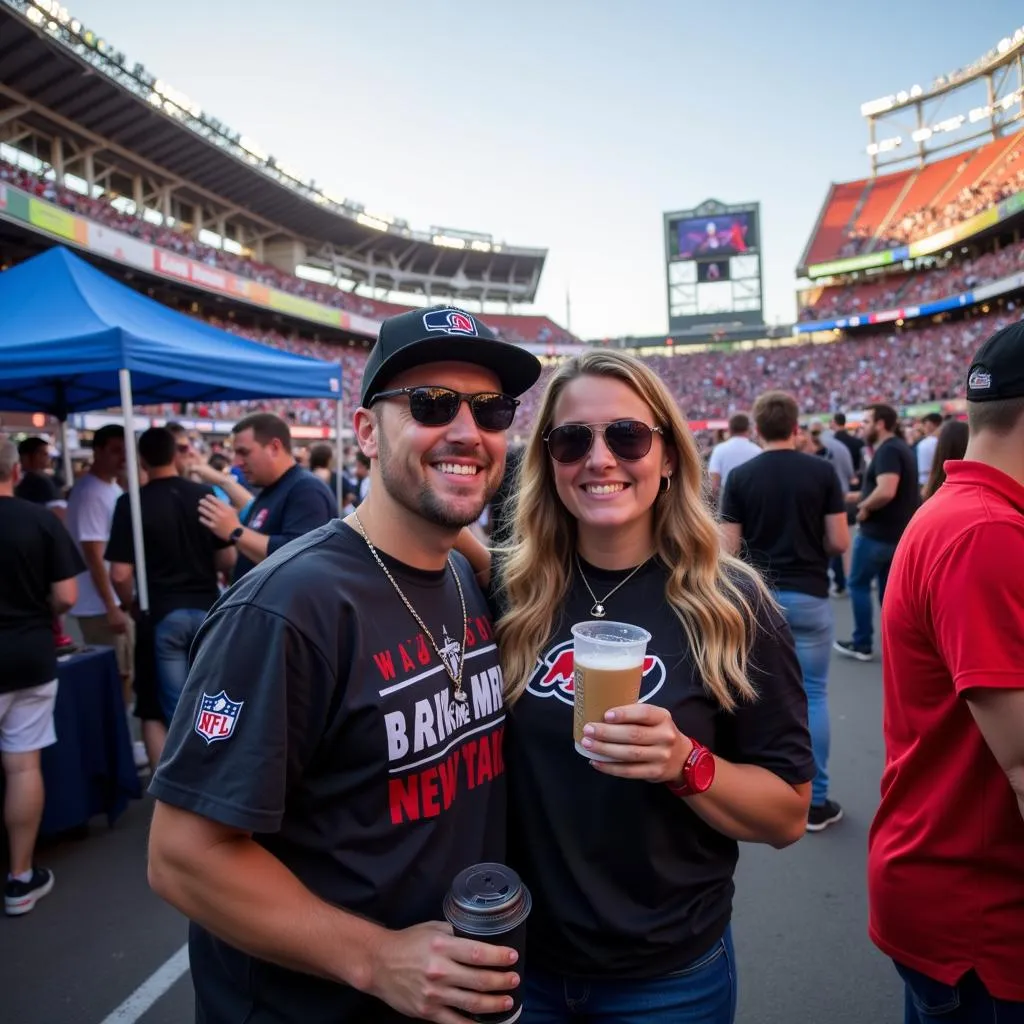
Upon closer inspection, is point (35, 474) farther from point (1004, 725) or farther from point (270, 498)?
point (1004, 725)

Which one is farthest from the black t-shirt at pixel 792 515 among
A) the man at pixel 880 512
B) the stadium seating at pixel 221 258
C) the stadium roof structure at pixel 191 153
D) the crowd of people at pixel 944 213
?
the crowd of people at pixel 944 213

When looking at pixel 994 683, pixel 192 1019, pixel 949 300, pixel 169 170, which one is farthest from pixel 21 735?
pixel 949 300

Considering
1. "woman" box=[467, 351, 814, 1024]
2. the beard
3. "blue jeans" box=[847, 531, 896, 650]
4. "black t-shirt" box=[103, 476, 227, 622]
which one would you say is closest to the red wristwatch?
"woman" box=[467, 351, 814, 1024]

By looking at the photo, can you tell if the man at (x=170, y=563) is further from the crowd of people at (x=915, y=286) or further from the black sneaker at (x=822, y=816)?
the crowd of people at (x=915, y=286)

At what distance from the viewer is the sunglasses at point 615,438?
5.66ft

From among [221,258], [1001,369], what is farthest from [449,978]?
[221,258]

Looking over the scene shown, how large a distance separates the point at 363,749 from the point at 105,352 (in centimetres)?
429

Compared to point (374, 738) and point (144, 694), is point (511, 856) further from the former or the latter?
point (144, 694)

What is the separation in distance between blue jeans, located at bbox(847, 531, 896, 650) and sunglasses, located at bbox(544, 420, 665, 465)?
5.21 m

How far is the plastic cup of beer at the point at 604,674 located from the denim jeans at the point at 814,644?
280 cm

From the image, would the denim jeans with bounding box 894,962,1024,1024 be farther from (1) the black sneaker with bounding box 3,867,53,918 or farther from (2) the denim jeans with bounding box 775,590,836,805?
(1) the black sneaker with bounding box 3,867,53,918

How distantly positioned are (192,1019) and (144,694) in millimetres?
2242

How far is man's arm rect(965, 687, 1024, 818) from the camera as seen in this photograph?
1258 mm

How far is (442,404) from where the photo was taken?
1.50m
